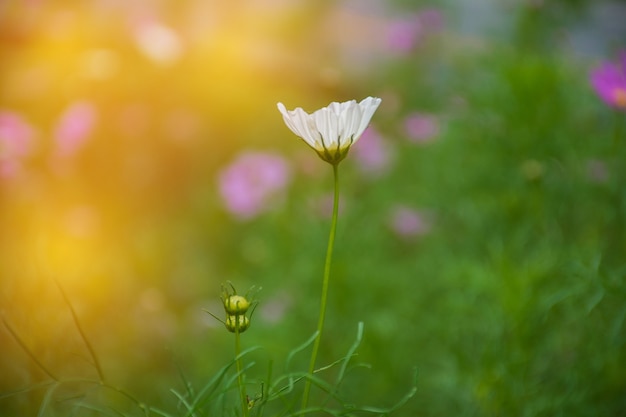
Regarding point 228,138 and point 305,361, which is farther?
point 228,138

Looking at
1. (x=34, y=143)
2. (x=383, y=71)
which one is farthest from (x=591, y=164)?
(x=383, y=71)

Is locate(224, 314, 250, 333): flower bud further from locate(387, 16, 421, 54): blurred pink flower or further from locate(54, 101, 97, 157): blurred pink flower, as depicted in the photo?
locate(387, 16, 421, 54): blurred pink flower

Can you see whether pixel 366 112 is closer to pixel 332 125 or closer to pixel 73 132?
pixel 332 125

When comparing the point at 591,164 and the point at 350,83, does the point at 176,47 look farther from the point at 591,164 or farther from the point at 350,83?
the point at 591,164

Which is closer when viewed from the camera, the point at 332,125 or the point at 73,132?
the point at 332,125

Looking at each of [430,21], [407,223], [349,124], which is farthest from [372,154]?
[349,124]
